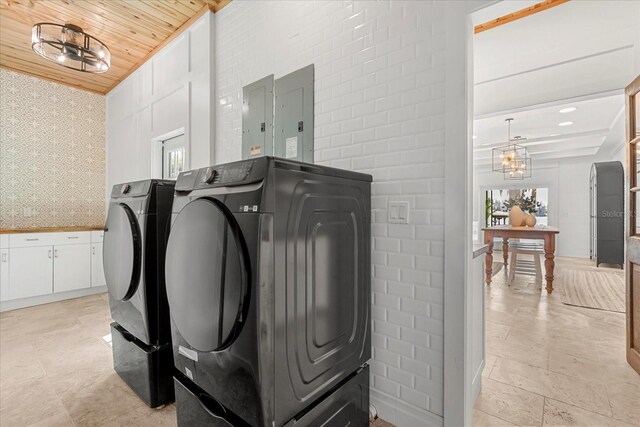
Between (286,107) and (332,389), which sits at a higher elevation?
(286,107)

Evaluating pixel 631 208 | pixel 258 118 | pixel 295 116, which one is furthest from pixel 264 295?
pixel 631 208

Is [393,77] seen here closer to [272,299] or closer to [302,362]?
[272,299]

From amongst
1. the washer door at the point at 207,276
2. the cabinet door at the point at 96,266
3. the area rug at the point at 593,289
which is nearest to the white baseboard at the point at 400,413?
the washer door at the point at 207,276

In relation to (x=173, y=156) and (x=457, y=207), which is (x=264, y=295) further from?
(x=173, y=156)

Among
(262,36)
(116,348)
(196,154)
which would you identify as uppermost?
(262,36)

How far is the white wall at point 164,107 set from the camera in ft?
9.55

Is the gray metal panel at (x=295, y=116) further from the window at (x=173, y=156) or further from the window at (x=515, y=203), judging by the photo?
the window at (x=515, y=203)

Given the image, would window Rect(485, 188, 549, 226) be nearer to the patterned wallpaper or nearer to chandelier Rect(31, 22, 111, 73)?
chandelier Rect(31, 22, 111, 73)

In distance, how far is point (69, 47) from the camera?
2701mm

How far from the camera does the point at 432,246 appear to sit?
5.12 ft

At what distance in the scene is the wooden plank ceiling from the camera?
2812mm

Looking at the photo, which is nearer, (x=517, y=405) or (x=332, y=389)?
(x=332, y=389)

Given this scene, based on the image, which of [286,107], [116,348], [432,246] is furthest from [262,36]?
[116,348]

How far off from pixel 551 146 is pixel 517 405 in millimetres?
7373
